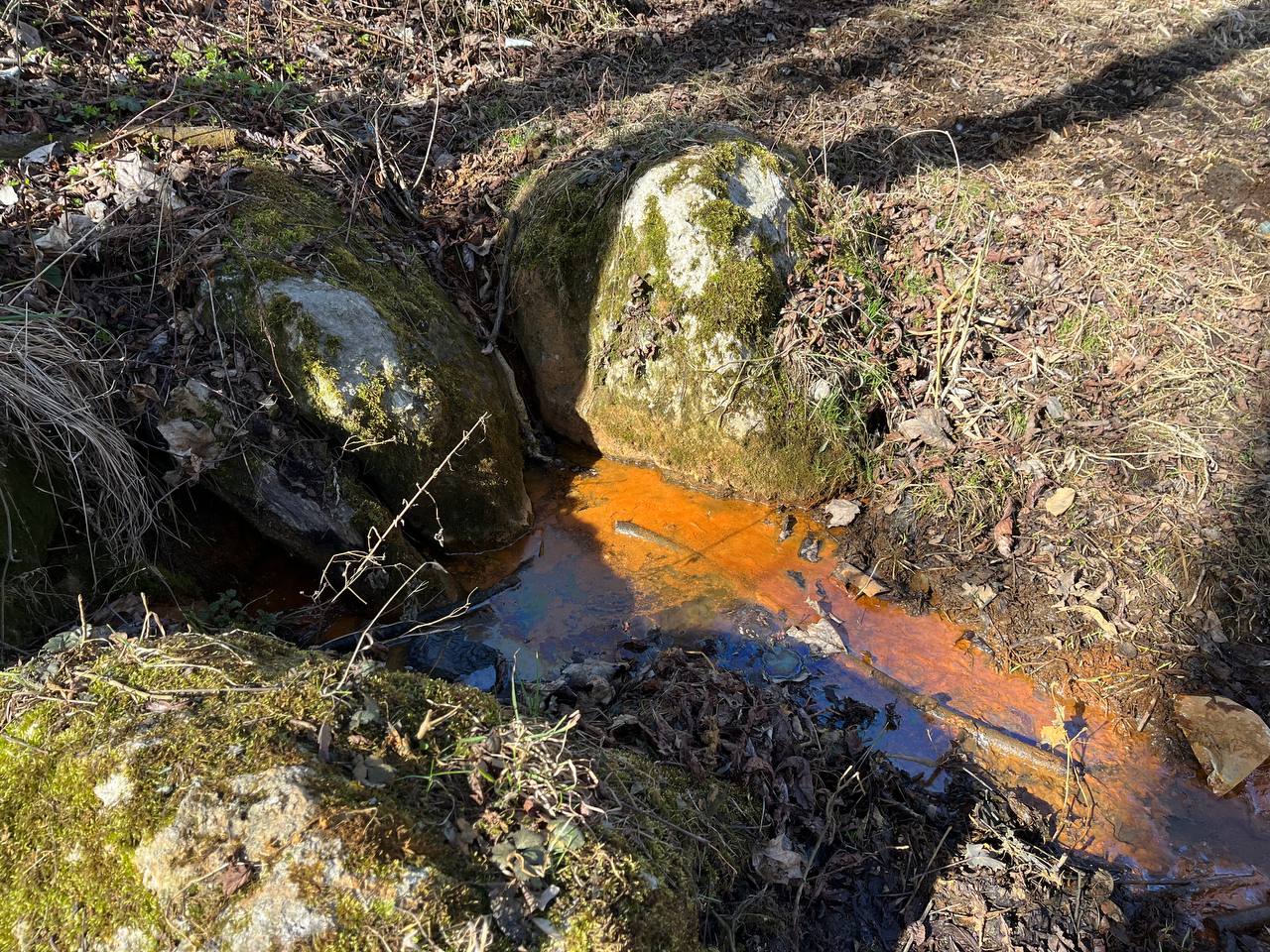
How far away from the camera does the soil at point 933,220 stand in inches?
155

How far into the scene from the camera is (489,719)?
2191 mm

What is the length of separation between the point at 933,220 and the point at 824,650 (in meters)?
3.40

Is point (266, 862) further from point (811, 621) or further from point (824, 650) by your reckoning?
point (811, 621)

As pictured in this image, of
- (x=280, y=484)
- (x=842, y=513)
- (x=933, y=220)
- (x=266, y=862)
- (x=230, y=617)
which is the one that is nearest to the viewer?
(x=266, y=862)

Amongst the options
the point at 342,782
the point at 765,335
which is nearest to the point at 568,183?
the point at 765,335

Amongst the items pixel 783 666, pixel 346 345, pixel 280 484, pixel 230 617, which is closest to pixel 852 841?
pixel 783 666

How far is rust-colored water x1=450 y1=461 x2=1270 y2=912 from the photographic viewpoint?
3.25 m

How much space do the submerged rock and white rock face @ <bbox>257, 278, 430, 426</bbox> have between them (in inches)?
164

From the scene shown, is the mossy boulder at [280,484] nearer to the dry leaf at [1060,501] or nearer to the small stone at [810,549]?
the small stone at [810,549]

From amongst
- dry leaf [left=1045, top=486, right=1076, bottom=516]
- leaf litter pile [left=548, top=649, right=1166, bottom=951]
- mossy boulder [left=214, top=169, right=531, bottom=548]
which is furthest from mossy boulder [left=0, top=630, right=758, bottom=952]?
dry leaf [left=1045, top=486, right=1076, bottom=516]

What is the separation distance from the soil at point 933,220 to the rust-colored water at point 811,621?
25 cm

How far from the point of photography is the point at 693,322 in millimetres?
4762

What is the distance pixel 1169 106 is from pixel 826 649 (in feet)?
20.0

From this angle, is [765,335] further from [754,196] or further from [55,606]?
[55,606]
